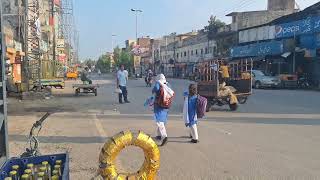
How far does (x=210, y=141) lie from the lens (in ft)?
30.6

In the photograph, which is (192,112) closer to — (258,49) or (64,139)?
(64,139)

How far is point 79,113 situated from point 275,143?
26.9ft

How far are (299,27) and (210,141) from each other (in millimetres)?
30015

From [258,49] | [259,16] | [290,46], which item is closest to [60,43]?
[259,16]

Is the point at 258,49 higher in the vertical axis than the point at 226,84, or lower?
higher

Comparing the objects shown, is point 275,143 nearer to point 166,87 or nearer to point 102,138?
point 166,87

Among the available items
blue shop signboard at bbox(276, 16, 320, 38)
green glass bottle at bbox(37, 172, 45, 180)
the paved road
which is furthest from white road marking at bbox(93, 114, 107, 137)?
blue shop signboard at bbox(276, 16, 320, 38)

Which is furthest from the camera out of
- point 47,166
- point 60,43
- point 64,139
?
point 60,43

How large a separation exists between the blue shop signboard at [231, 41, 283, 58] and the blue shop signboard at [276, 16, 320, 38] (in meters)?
Result: 1.26

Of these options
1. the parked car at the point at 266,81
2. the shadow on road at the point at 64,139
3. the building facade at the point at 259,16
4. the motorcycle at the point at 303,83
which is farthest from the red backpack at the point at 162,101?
the building facade at the point at 259,16

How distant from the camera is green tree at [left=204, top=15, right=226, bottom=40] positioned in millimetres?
58844

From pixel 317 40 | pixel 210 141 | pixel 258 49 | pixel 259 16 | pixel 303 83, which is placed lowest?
pixel 210 141

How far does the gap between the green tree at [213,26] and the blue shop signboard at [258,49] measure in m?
11.7

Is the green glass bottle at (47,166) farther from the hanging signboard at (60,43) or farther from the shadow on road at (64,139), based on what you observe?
the hanging signboard at (60,43)
